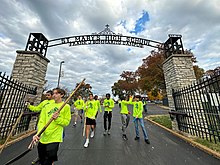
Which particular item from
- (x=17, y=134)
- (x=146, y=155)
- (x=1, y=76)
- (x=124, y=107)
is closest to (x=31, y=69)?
(x=1, y=76)

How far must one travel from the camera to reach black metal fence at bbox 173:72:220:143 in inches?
162

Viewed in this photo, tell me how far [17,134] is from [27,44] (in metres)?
4.42

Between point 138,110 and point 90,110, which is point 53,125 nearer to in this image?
point 90,110

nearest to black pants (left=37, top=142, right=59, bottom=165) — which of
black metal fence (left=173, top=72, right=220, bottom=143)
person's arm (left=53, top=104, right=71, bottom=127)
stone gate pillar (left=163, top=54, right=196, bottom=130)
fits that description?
person's arm (left=53, top=104, right=71, bottom=127)

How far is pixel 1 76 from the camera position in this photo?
3812 millimetres

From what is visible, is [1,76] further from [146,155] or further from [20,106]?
[146,155]

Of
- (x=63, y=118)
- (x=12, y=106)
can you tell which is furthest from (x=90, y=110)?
(x=12, y=106)

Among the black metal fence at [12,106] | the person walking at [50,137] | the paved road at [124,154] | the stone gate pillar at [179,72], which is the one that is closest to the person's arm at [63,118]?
the person walking at [50,137]

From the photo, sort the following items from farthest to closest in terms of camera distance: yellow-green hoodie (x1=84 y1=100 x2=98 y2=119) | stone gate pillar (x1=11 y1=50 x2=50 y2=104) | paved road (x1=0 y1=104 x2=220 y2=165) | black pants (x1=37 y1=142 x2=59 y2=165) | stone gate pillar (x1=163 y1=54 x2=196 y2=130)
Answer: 1. stone gate pillar (x1=163 y1=54 x2=196 y2=130)
2. stone gate pillar (x1=11 y1=50 x2=50 y2=104)
3. yellow-green hoodie (x1=84 y1=100 x2=98 y2=119)
4. paved road (x1=0 y1=104 x2=220 y2=165)
5. black pants (x1=37 y1=142 x2=59 y2=165)

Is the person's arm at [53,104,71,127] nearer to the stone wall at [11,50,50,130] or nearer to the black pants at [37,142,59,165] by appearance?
the black pants at [37,142,59,165]

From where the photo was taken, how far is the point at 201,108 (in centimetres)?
507

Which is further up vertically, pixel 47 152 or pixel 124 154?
pixel 47 152

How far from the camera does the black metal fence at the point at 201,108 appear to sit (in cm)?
412

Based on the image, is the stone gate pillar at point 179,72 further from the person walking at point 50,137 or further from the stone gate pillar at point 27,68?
the stone gate pillar at point 27,68
